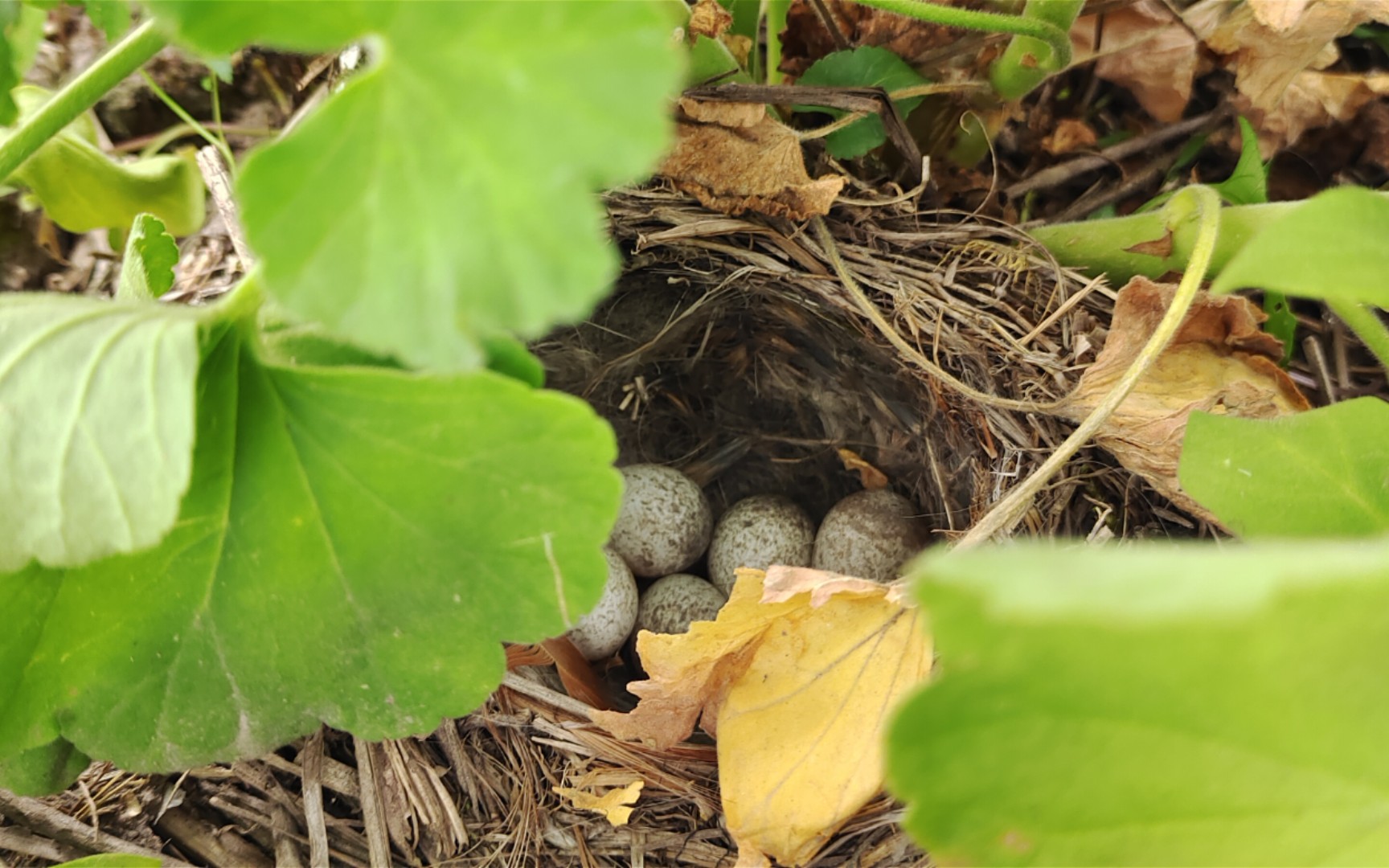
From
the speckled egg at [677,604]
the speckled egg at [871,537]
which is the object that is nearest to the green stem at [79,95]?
the speckled egg at [677,604]

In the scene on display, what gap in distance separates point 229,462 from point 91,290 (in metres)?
0.91

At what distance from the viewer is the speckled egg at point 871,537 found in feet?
4.41

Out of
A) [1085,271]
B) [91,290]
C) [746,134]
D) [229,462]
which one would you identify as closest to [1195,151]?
[1085,271]

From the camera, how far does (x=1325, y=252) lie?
648 mm

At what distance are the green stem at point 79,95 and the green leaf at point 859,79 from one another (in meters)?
0.69

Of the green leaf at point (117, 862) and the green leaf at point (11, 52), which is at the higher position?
the green leaf at point (11, 52)

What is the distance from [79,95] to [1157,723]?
0.98 m

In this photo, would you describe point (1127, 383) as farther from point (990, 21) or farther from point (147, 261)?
point (147, 261)

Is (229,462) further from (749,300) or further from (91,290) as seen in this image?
(91,290)

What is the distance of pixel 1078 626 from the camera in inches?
16.3

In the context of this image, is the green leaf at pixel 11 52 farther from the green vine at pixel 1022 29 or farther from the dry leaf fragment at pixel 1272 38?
the dry leaf fragment at pixel 1272 38

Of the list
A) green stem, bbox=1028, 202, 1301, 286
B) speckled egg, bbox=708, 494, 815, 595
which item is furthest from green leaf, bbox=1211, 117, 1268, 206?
speckled egg, bbox=708, 494, 815, 595

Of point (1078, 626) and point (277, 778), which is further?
point (277, 778)

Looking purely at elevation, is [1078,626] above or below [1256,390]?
above
